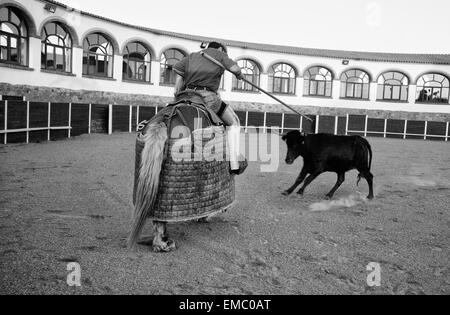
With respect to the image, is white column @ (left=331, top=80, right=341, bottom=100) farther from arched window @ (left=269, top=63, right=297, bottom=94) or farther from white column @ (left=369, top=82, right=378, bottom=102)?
arched window @ (left=269, top=63, right=297, bottom=94)

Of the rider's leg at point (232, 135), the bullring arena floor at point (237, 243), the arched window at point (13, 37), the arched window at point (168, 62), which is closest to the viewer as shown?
the bullring arena floor at point (237, 243)

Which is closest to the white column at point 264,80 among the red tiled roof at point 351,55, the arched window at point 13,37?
the red tiled roof at point 351,55

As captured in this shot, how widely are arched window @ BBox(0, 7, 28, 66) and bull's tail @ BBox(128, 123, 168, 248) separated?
1348 centimetres

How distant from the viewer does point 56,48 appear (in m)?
16.5

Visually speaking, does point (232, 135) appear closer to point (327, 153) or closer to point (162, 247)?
point (162, 247)

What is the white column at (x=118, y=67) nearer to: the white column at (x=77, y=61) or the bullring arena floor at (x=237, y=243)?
the white column at (x=77, y=61)

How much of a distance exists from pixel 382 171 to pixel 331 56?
1796 cm

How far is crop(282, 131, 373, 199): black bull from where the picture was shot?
5.40 metres

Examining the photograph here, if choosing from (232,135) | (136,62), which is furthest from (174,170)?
(136,62)

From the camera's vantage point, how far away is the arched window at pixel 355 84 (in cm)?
2528

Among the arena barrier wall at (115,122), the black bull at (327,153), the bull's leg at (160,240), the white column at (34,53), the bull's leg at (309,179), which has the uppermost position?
Answer: the white column at (34,53)

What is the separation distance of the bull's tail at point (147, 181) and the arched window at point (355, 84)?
24115 mm

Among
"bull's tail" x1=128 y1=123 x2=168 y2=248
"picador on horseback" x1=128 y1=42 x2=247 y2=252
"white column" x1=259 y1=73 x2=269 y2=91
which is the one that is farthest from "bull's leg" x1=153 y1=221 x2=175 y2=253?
"white column" x1=259 y1=73 x2=269 y2=91

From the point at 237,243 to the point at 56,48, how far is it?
1575cm
